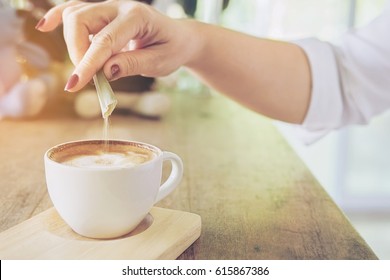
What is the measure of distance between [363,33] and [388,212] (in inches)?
63.7

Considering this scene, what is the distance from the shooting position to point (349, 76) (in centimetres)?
89

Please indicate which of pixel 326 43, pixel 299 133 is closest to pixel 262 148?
pixel 299 133

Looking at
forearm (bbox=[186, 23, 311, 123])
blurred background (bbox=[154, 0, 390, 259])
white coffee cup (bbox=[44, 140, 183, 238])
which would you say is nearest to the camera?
white coffee cup (bbox=[44, 140, 183, 238])

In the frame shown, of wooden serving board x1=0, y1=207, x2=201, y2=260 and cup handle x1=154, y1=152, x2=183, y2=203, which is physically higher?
cup handle x1=154, y1=152, x2=183, y2=203

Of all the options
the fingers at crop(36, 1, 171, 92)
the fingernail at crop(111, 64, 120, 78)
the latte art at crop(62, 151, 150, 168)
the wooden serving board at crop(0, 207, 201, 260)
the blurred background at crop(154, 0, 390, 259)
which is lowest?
the blurred background at crop(154, 0, 390, 259)

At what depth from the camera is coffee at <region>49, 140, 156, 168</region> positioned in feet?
1.63

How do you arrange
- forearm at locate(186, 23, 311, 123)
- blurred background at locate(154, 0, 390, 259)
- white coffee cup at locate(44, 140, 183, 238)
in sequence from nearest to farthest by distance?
white coffee cup at locate(44, 140, 183, 238), forearm at locate(186, 23, 311, 123), blurred background at locate(154, 0, 390, 259)

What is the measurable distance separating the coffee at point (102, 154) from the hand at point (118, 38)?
0.06 metres

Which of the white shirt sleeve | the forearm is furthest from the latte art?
the white shirt sleeve

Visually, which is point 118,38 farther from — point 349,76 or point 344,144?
point 344,144

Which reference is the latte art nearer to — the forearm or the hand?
the hand

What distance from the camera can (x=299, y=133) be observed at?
0.95 m

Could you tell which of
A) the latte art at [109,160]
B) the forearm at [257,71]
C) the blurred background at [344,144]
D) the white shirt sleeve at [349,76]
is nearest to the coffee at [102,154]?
the latte art at [109,160]

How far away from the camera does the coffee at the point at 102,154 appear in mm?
497
